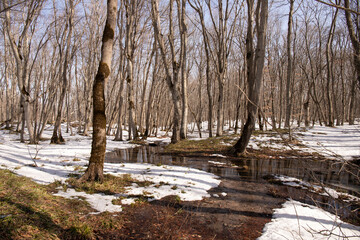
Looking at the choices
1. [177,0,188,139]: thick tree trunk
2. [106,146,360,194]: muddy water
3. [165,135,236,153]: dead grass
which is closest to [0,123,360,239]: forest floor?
[106,146,360,194]: muddy water

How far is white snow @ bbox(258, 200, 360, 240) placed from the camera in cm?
340

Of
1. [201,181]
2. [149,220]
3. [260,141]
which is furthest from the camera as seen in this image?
[260,141]

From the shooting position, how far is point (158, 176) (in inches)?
249

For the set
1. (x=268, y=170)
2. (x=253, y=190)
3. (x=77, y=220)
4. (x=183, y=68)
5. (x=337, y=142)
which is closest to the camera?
(x=77, y=220)

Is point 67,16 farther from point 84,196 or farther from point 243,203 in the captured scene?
point 243,203

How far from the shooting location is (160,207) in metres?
4.22

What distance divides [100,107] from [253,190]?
4.57 meters

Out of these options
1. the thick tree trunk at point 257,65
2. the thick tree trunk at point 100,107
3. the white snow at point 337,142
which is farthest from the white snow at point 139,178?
the white snow at point 337,142

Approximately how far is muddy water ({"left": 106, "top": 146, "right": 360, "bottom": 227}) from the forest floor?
3 centimetres

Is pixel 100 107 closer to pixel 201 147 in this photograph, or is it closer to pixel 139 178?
pixel 139 178

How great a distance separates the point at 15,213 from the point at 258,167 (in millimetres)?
7715

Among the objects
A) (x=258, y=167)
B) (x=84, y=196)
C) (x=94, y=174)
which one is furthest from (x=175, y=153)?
(x=84, y=196)

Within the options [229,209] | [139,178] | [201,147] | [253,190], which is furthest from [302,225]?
[201,147]

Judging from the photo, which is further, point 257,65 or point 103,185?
point 257,65
